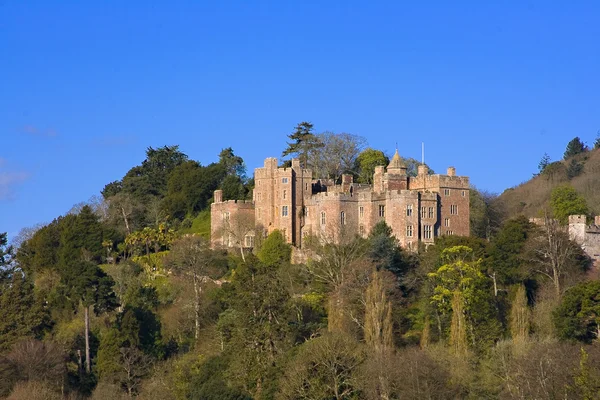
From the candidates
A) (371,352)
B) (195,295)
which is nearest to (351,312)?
(371,352)

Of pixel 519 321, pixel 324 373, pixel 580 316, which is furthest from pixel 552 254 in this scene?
pixel 324 373

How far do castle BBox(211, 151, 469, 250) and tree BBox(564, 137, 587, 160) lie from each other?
50.3 metres

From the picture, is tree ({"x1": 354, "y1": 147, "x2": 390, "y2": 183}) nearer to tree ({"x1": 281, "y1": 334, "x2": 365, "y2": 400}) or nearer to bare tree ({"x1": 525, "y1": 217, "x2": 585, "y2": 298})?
bare tree ({"x1": 525, "y1": 217, "x2": 585, "y2": 298})

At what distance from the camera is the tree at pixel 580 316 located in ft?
177

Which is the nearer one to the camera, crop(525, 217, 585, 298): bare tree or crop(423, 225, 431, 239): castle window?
crop(525, 217, 585, 298): bare tree

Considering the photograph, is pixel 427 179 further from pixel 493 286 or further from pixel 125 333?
pixel 125 333

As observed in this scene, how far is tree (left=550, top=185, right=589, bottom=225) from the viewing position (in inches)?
2832

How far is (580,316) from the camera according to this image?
54.2 meters

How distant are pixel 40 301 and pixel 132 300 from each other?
4.96 metres

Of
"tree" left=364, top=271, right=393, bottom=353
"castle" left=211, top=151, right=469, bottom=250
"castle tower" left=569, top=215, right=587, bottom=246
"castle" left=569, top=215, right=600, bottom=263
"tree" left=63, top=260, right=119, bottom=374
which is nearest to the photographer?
"tree" left=364, top=271, right=393, bottom=353

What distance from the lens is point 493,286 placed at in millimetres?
60438

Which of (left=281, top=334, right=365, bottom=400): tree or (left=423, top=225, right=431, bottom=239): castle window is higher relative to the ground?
(left=423, top=225, right=431, bottom=239): castle window

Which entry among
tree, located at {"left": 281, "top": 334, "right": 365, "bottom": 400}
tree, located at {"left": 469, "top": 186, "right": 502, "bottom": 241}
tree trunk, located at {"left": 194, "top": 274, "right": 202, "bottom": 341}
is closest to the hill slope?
tree, located at {"left": 469, "top": 186, "right": 502, "bottom": 241}

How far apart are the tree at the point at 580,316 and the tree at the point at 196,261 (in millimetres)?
18497
